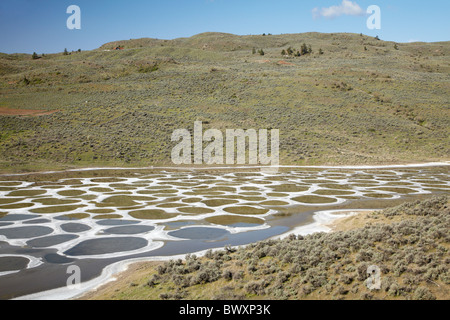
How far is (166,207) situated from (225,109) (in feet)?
156

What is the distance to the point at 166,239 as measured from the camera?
1942 centimetres

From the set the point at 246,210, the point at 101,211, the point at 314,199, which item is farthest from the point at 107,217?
the point at 314,199

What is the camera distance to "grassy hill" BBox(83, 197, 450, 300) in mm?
11031

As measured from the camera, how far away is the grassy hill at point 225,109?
53531 mm

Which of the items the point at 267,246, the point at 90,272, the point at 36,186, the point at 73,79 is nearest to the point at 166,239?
the point at 90,272

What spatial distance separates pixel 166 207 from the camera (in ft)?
88.7

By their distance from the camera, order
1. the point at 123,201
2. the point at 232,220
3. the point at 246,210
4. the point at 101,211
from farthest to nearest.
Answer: the point at 123,201 → the point at 246,210 → the point at 101,211 → the point at 232,220

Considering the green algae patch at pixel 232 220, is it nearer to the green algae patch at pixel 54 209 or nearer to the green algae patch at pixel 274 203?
the green algae patch at pixel 274 203

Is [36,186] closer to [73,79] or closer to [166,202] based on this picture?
[166,202]

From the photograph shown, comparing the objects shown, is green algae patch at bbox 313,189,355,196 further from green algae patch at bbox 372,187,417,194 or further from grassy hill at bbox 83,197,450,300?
grassy hill at bbox 83,197,450,300

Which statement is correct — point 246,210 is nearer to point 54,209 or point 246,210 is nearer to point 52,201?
point 54,209

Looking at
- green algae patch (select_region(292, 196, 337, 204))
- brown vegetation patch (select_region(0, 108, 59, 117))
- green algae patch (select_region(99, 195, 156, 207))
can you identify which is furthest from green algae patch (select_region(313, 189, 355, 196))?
brown vegetation patch (select_region(0, 108, 59, 117))

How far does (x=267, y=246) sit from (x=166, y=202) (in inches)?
595

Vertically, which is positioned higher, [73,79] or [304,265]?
[73,79]
